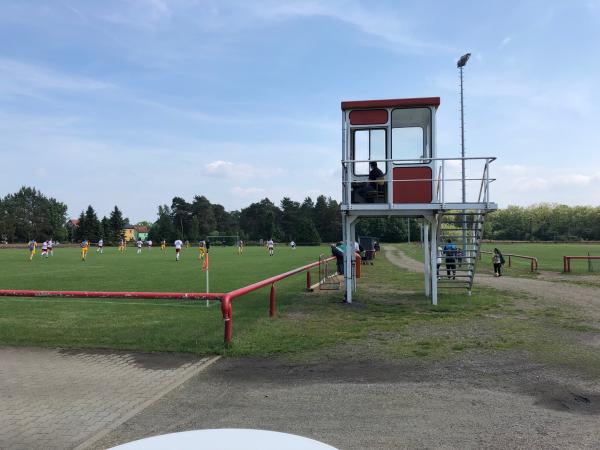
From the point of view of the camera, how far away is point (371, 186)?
42.5 ft

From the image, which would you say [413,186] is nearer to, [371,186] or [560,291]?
[371,186]

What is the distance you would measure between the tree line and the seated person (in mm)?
98502

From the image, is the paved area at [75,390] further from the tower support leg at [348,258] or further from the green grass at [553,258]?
the green grass at [553,258]

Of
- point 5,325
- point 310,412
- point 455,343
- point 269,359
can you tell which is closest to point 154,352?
point 269,359

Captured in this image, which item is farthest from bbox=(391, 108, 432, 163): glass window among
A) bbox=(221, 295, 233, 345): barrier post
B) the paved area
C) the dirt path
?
the paved area

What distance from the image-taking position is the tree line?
11325 cm

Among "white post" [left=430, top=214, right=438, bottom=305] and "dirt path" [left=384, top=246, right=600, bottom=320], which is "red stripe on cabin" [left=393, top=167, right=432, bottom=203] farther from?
"dirt path" [left=384, top=246, right=600, bottom=320]

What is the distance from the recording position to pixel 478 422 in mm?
4555

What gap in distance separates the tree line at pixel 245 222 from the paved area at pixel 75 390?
104461mm

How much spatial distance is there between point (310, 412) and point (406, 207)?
821 cm

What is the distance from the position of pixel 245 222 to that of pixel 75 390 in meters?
147

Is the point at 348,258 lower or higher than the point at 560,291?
higher

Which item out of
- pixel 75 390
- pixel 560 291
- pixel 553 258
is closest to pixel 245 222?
pixel 553 258

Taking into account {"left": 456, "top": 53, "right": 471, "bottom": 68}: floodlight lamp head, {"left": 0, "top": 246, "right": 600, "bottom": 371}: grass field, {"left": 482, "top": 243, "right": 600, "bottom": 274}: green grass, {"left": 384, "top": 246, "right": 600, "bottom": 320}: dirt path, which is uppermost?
{"left": 456, "top": 53, "right": 471, "bottom": 68}: floodlight lamp head
